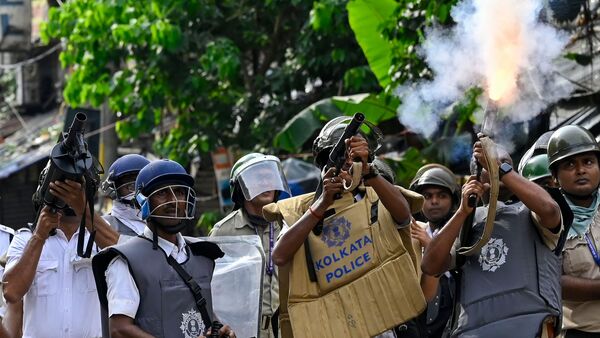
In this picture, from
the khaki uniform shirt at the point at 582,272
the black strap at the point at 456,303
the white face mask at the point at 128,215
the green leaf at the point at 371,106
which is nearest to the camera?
the black strap at the point at 456,303

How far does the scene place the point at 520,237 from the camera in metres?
5.77

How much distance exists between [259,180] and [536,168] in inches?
63.1

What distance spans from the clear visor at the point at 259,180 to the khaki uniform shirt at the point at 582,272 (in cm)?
182

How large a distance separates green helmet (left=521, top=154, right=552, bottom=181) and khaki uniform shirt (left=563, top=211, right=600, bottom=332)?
0.54 meters

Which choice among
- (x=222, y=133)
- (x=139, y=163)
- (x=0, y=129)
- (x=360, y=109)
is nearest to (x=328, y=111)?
(x=360, y=109)

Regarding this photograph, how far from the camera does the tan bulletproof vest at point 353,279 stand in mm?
5859

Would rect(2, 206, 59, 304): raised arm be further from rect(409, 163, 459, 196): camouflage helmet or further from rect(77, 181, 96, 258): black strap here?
rect(409, 163, 459, 196): camouflage helmet

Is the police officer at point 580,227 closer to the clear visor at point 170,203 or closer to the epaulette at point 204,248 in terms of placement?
the epaulette at point 204,248

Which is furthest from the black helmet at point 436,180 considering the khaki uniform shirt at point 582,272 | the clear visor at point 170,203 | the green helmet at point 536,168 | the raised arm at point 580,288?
the clear visor at point 170,203

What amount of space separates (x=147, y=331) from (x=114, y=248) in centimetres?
40

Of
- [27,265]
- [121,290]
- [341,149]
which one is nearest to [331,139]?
[341,149]

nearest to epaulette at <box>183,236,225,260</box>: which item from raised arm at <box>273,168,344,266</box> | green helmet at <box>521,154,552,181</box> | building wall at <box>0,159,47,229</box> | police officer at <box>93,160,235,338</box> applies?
police officer at <box>93,160,235,338</box>

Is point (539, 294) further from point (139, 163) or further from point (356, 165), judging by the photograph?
point (139, 163)

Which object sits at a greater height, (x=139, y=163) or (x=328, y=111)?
(x=139, y=163)
